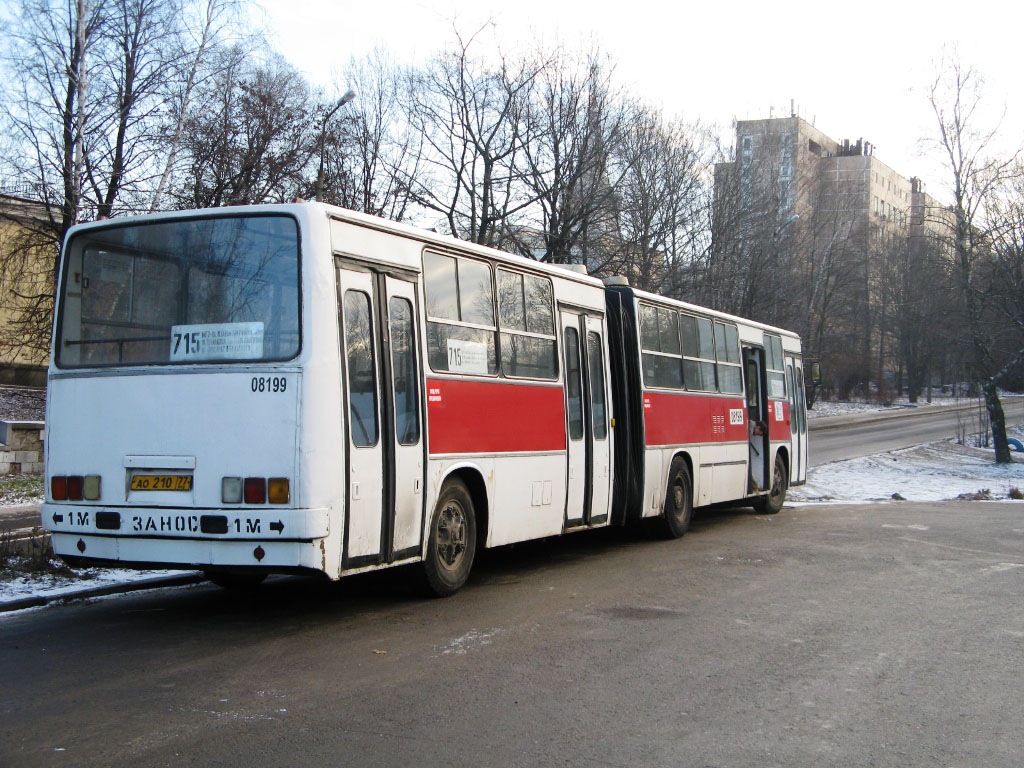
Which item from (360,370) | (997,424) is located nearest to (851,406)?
(997,424)

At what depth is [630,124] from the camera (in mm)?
34531

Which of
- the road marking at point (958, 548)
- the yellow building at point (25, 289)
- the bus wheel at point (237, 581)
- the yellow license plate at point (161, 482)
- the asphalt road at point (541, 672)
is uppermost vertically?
the yellow building at point (25, 289)

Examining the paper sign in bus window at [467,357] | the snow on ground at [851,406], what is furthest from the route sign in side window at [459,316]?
the snow on ground at [851,406]

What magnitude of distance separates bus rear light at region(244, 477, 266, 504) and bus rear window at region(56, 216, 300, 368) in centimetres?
88

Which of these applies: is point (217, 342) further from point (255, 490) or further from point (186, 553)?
point (186, 553)

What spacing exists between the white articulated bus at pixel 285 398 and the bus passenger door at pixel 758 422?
26.2ft

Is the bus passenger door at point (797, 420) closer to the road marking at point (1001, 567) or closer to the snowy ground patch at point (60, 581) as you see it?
the road marking at point (1001, 567)

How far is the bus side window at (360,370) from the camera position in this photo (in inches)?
307

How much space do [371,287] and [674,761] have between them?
15.0 ft

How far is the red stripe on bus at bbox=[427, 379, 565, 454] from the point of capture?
8.88 m

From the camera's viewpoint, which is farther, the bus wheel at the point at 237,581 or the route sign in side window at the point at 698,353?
the route sign in side window at the point at 698,353

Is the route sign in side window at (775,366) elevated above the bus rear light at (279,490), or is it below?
above

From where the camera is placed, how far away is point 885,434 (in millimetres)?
44250

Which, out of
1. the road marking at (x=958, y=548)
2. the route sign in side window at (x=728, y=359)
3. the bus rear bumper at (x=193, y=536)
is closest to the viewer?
the bus rear bumper at (x=193, y=536)
